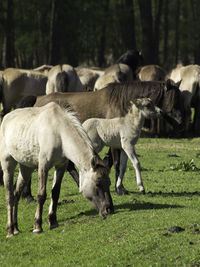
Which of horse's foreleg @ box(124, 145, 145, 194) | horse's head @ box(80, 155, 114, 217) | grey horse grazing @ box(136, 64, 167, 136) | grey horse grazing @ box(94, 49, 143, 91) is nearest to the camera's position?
horse's head @ box(80, 155, 114, 217)

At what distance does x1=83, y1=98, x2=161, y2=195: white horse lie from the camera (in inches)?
444

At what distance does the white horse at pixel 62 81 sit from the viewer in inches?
866

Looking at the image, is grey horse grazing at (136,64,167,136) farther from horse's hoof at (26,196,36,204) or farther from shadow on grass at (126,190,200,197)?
horse's hoof at (26,196,36,204)

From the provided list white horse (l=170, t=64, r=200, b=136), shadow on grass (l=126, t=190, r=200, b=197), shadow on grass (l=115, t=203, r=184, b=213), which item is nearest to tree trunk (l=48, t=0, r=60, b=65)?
white horse (l=170, t=64, r=200, b=136)

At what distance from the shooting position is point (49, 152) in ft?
28.2

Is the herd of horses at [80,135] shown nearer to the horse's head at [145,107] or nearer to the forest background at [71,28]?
the horse's head at [145,107]

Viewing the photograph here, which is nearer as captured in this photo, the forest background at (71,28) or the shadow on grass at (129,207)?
the shadow on grass at (129,207)

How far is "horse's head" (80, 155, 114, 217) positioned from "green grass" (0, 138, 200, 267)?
0.37m

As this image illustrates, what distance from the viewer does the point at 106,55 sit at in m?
63.8

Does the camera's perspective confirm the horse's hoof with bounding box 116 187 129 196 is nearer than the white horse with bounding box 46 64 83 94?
Yes

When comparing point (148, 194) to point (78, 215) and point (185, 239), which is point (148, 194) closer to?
point (78, 215)

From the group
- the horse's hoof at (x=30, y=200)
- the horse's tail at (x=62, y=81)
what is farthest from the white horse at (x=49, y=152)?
the horse's tail at (x=62, y=81)

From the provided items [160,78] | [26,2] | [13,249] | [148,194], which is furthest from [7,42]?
[13,249]

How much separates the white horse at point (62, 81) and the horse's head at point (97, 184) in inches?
534
